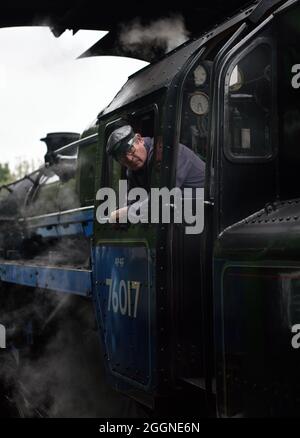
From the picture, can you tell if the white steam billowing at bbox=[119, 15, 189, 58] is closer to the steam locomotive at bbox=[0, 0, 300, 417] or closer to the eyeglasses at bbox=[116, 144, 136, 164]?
the steam locomotive at bbox=[0, 0, 300, 417]

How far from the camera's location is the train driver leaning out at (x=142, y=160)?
12.8 ft

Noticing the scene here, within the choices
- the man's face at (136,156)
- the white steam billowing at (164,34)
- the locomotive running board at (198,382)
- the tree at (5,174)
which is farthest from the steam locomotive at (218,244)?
the tree at (5,174)

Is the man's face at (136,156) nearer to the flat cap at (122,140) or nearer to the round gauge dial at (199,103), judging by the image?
the flat cap at (122,140)

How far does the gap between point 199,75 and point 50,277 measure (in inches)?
108

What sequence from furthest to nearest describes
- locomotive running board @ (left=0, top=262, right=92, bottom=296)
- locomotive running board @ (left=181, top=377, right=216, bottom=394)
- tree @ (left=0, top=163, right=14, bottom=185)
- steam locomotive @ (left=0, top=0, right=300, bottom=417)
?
tree @ (left=0, top=163, right=14, bottom=185), locomotive running board @ (left=0, top=262, right=92, bottom=296), locomotive running board @ (left=181, top=377, right=216, bottom=394), steam locomotive @ (left=0, top=0, right=300, bottom=417)

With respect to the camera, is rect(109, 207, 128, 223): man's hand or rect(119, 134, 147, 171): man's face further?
rect(109, 207, 128, 223): man's hand

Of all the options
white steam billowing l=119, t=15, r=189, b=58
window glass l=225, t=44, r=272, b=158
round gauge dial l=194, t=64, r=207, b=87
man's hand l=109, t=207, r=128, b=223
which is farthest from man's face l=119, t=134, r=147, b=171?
white steam billowing l=119, t=15, r=189, b=58

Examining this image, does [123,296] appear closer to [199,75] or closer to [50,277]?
[199,75]

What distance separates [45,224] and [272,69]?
5084 mm

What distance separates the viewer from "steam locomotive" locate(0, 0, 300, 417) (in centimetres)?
290

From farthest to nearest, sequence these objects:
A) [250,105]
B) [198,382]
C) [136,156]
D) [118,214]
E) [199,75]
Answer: [118,214] → [136,156] → [199,75] → [198,382] → [250,105]

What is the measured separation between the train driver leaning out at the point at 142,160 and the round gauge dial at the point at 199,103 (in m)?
0.26

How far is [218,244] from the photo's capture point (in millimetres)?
3209

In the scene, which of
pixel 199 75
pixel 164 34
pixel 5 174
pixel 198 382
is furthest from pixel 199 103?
pixel 5 174
